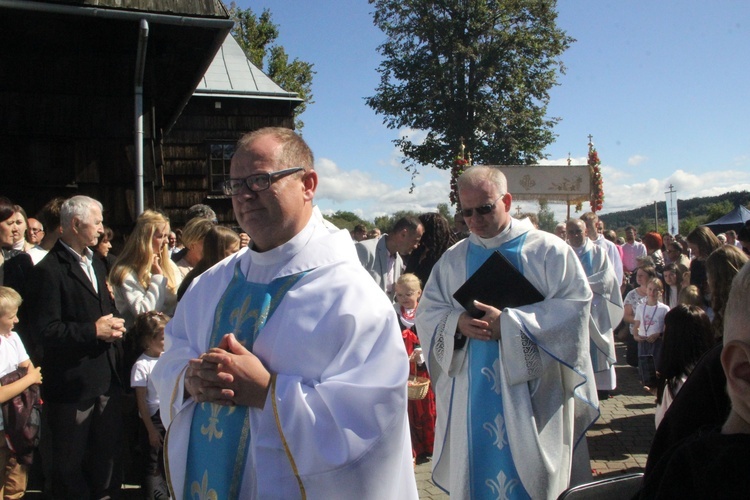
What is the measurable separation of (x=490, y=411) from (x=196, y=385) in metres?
1.97

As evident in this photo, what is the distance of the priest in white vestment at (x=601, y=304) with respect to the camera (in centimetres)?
528

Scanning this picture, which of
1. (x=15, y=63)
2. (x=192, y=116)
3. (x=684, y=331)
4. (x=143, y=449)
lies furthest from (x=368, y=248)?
(x=192, y=116)

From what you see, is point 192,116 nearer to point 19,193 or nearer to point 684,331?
point 19,193

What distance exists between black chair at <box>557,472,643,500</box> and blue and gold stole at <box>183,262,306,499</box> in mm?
1069

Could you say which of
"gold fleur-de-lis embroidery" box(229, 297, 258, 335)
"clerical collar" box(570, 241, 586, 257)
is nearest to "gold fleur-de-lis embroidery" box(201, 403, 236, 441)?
"gold fleur-de-lis embroidery" box(229, 297, 258, 335)

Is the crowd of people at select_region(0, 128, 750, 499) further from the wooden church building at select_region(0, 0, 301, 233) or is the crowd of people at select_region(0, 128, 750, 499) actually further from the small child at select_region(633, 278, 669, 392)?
the wooden church building at select_region(0, 0, 301, 233)

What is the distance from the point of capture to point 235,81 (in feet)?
50.8

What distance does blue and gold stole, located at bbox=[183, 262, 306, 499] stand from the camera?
2.06 metres

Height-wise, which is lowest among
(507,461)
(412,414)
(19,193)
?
(412,414)

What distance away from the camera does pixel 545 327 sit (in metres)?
3.40

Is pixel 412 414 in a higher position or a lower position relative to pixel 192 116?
lower

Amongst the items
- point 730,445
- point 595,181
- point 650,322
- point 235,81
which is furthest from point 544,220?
point 730,445

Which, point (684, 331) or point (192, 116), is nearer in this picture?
point (684, 331)

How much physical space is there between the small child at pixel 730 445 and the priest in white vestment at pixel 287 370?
37.6 inches
